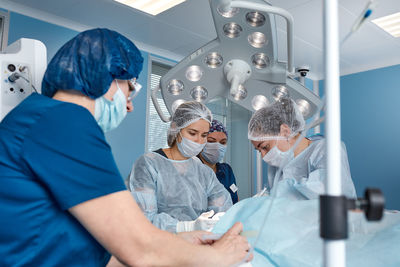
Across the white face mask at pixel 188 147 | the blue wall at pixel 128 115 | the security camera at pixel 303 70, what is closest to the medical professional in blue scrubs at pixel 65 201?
the white face mask at pixel 188 147

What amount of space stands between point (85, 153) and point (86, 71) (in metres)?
0.23

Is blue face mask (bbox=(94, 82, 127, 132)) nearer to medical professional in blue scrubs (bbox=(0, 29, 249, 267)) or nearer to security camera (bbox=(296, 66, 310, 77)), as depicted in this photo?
medical professional in blue scrubs (bbox=(0, 29, 249, 267))

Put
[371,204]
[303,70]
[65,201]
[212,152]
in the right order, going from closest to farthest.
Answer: [371,204]
[65,201]
[303,70]
[212,152]

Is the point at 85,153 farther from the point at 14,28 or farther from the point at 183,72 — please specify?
the point at 14,28

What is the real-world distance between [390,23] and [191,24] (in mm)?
1691

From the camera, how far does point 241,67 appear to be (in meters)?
1.23

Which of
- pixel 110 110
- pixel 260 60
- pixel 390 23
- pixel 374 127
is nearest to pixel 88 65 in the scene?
pixel 110 110

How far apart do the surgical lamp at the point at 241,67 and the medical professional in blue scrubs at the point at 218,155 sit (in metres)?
1.28

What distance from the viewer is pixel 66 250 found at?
73cm

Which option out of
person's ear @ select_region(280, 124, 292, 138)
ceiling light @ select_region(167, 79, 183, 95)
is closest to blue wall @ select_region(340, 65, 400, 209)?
person's ear @ select_region(280, 124, 292, 138)

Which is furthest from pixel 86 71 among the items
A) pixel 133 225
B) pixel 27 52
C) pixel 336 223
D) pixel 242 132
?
pixel 242 132

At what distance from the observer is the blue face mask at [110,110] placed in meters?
0.90

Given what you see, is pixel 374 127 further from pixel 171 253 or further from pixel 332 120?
pixel 332 120

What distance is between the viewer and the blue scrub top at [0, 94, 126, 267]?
0.68 m
